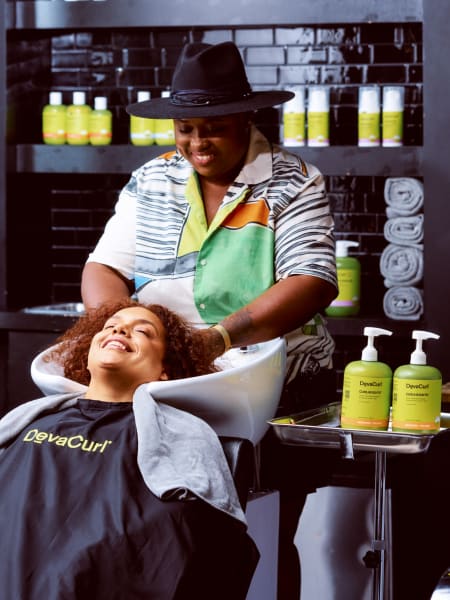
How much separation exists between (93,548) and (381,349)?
2.30 metres

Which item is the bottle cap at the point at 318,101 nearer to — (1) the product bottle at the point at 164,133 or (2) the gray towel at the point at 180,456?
(1) the product bottle at the point at 164,133

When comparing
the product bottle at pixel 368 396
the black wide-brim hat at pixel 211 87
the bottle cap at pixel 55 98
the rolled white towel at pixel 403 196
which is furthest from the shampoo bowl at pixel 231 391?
the bottle cap at pixel 55 98

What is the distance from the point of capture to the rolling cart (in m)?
2.11

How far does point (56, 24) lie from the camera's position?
402 centimetres

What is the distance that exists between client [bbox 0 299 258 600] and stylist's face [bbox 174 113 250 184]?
594 millimetres

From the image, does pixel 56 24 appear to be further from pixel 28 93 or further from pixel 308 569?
pixel 308 569

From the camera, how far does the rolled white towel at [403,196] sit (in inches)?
149

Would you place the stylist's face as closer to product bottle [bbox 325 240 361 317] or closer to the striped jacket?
the striped jacket

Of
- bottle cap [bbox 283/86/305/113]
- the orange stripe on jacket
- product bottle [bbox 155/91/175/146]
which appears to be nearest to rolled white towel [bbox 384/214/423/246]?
bottle cap [bbox 283/86/305/113]

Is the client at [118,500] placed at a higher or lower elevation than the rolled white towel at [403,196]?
lower

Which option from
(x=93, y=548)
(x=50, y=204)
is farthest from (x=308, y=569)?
(x=50, y=204)

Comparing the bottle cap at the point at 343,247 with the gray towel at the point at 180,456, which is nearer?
the gray towel at the point at 180,456

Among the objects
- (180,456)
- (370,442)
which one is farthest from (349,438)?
(180,456)

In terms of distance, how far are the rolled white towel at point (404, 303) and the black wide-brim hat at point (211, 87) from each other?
51.1 inches
